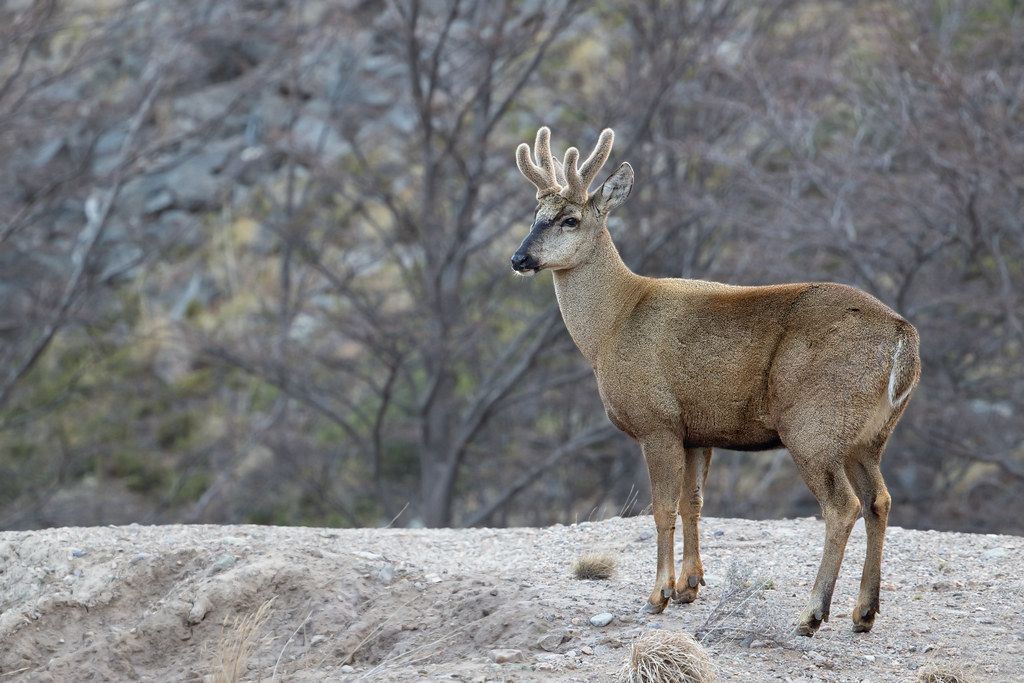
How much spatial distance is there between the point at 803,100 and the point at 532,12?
4.43 metres

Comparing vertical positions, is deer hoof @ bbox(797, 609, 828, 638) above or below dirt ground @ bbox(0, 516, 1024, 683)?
above

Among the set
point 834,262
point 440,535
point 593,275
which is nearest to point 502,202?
point 834,262

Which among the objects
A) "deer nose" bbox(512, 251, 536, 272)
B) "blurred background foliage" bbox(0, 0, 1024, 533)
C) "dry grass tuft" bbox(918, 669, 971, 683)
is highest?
"deer nose" bbox(512, 251, 536, 272)

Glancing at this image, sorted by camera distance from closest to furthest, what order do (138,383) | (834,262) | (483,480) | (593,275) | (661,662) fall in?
(661,662)
(593,275)
(834,262)
(483,480)
(138,383)

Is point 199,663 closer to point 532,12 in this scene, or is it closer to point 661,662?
point 661,662

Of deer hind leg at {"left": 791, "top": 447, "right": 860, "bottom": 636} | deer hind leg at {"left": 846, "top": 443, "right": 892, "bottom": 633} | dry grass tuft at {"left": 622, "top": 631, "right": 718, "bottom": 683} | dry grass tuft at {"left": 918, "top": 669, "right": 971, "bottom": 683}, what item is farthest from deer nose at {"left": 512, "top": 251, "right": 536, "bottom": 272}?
dry grass tuft at {"left": 918, "top": 669, "right": 971, "bottom": 683}

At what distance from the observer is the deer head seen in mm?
6879

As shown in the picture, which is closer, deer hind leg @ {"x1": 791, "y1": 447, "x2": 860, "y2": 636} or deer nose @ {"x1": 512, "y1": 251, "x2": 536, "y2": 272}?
deer hind leg @ {"x1": 791, "y1": 447, "x2": 860, "y2": 636}

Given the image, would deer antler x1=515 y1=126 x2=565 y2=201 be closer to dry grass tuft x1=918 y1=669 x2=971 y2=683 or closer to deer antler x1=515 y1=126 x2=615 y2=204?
deer antler x1=515 y1=126 x2=615 y2=204

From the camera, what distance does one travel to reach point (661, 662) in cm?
550

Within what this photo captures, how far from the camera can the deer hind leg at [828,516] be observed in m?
6.10

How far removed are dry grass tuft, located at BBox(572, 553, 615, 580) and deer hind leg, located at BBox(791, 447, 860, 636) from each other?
1.56 metres

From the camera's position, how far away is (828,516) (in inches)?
242

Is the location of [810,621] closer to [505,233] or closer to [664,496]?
[664,496]
